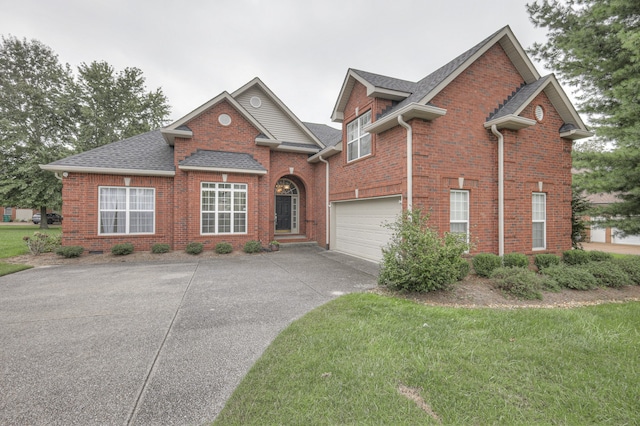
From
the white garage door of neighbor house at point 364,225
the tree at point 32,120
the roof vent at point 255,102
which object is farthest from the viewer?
the tree at point 32,120

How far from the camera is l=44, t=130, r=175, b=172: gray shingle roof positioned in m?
10.6

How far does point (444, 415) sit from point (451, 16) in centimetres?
1472

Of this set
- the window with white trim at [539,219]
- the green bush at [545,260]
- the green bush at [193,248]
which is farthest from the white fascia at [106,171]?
the window with white trim at [539,219]

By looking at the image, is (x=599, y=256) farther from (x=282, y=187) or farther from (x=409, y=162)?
(x=282, y=187)

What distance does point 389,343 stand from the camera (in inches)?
135

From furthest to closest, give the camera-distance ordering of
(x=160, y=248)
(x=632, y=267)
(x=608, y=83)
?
(x=160, y=248)
(x=608, y=83)
(x=632, y=267)

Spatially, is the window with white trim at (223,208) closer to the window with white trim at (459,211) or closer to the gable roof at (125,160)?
the gable roof at (125,160)

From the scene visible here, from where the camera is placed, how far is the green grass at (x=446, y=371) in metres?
2.30

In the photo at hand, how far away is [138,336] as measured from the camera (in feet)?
12.7

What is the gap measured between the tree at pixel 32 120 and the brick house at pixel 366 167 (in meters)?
14.6

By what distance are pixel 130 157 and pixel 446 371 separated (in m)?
13.4

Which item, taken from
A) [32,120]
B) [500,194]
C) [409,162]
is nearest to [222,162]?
[409,162]

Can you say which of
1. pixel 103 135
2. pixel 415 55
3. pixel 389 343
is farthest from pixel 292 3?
pixel 103 135

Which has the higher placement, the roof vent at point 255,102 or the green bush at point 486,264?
the roof vent at point 255,102
